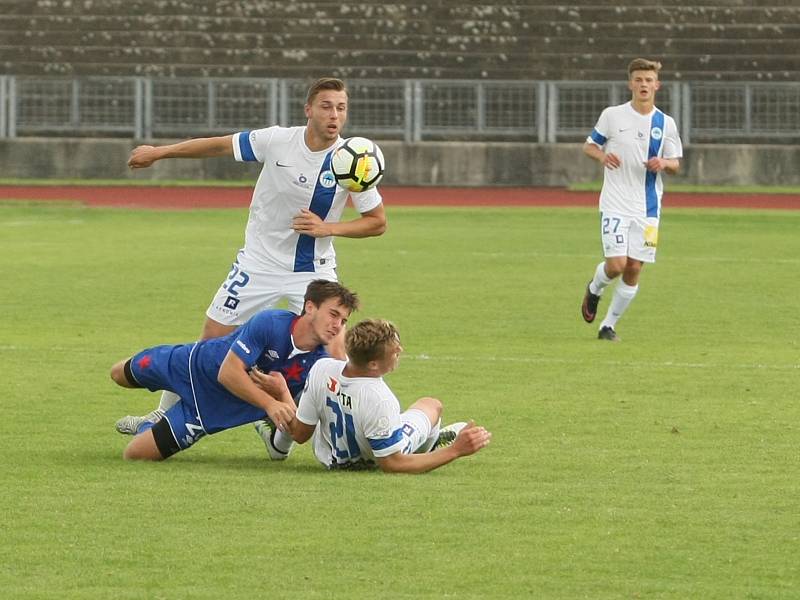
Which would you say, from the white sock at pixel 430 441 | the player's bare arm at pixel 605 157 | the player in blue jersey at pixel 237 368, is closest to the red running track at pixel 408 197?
the player's bare arm at pixel 605 157

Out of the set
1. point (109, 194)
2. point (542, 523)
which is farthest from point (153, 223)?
point (542, 523)

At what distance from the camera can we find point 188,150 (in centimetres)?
916

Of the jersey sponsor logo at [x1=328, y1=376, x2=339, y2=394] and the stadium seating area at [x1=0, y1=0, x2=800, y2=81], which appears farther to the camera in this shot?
the stadium seating area at [x1=0, y1=0, x2=800, y2=81]

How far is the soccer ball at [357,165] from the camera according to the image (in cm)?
901

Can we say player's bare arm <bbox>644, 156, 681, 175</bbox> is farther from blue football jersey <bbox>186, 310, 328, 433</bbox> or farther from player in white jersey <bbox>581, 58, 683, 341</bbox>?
blue football jersey <bbox>186, 310, 328, 433</bbox>

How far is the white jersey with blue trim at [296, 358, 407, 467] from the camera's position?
24.8 feet

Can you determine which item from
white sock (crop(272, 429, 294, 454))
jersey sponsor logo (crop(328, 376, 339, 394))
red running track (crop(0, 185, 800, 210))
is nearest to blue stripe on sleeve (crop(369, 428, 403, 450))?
jersey sponsor logo (crop(328, 376, 339, 394))

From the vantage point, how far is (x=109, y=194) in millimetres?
30938

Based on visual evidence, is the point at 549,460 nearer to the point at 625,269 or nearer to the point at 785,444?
the point at 785,444

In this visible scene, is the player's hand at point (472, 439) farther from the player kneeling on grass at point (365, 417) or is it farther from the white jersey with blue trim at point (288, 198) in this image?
the white jersey with blue trim at point (288, 198)

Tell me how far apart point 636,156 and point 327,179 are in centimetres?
528

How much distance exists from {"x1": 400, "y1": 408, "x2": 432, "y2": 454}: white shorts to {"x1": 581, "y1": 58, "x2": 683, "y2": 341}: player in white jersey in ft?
18.9

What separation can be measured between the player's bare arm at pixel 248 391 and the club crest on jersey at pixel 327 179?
159cm

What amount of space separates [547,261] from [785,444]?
11.2 m
